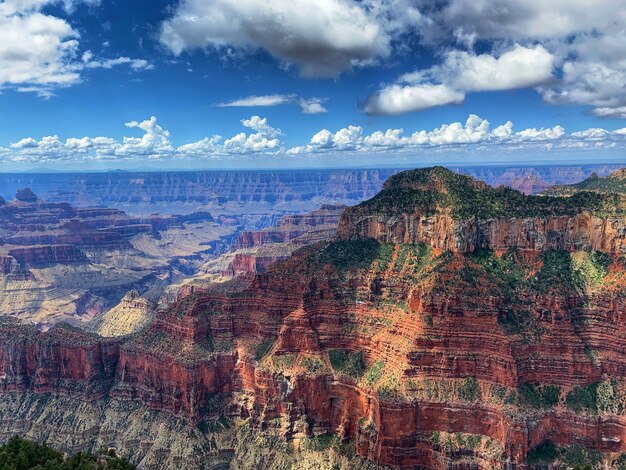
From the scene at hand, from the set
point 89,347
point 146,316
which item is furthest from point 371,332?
point 146,316

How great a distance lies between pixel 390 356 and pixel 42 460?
50640 millimetres

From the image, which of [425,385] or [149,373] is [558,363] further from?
[149,373]

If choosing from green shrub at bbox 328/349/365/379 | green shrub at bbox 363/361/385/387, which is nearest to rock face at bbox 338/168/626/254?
green shrub at bbox 363/361/385/387

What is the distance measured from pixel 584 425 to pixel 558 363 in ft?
29.6

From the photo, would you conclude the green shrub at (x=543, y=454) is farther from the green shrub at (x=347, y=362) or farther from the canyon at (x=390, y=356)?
the green shrub at (x=347, y=362)

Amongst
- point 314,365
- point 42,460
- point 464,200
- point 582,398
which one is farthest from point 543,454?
point 42,460

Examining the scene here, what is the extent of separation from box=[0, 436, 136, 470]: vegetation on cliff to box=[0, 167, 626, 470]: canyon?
32.1 m

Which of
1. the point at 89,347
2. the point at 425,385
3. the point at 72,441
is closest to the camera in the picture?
the point at 425,385

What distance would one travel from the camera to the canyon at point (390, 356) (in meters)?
80.2

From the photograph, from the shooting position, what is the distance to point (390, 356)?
A: 8819 centimetres

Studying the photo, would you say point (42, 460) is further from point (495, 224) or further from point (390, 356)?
point (495, 224)

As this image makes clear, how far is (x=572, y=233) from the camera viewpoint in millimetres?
94812

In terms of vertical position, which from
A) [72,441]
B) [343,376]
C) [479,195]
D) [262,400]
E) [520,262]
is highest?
[479,195]

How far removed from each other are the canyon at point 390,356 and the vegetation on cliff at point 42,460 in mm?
32114
